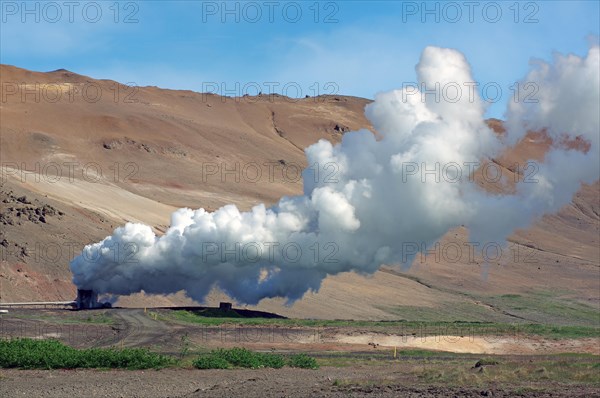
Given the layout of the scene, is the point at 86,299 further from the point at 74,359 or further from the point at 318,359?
the point at 74,359

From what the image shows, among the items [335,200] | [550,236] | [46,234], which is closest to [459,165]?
[335,200]

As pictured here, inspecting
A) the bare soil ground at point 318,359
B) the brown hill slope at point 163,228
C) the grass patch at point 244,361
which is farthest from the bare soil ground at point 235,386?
the brown hill slope at point 163,228

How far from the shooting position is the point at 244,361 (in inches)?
2034

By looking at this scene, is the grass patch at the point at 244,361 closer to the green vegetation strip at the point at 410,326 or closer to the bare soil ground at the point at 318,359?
the bare soil ground at the point at 318,359

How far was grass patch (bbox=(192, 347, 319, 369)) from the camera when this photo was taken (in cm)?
4978

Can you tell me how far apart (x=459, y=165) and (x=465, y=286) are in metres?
69.3

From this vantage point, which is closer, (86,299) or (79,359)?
(79,359)

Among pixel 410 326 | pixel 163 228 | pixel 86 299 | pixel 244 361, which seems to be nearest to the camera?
pixel 244 361

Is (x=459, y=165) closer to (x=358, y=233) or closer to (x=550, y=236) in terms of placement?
(x=358, y=233)

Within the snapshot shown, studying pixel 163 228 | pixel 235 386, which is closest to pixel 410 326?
pixel 235 386

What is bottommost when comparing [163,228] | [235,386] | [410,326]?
[235,386]

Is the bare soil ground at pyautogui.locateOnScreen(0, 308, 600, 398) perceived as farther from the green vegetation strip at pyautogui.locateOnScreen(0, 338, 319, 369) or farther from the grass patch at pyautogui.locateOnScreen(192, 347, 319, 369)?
the green vegetation strip at pyautogui.locateOnScreen(0, 338, 319, 369)

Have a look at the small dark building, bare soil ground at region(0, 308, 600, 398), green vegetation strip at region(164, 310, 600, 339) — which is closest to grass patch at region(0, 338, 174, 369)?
bare soil ground at region(0, 308, 600, 398)

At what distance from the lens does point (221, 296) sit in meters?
103
